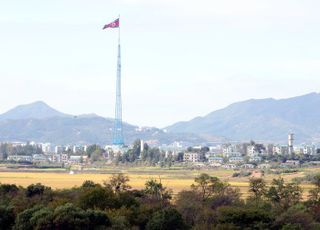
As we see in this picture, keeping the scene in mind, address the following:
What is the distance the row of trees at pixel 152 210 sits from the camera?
4031 centimetres

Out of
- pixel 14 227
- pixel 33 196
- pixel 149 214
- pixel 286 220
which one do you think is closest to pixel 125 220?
pixel 149 214

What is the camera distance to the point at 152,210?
4481cm

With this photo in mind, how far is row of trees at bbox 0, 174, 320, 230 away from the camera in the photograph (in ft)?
132

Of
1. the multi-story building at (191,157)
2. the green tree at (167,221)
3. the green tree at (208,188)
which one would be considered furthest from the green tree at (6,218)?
the multi-story building at (191,157)

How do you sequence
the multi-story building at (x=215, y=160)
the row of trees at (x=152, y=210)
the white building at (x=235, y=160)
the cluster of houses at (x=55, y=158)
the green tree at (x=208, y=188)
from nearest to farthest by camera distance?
the row of trees at (x=152, y=210)
the green tree at (x=208, y=188)
the white building at (x=235, y=160)
the multi-story building at (x=215, y=160)
the cluster of houses at (x=55, y=158)

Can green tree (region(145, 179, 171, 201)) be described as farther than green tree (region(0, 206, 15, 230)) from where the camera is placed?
Yes

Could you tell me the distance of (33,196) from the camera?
52.5 m

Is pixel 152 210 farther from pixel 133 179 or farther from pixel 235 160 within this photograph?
pixel 235 160

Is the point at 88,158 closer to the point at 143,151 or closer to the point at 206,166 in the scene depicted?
the point at 143,151

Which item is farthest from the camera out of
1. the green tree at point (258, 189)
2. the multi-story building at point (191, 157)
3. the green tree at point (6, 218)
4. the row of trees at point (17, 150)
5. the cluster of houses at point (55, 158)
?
the row of trees at point (17, 150)

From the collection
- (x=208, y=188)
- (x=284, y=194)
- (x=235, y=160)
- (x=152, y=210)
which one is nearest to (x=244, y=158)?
(x=235, y=160)

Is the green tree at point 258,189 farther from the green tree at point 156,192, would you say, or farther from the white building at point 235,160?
the white building at point 235,160

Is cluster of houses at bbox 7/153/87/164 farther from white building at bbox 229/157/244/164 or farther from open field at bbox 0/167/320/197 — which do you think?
open field at bbox 0/167/320/197

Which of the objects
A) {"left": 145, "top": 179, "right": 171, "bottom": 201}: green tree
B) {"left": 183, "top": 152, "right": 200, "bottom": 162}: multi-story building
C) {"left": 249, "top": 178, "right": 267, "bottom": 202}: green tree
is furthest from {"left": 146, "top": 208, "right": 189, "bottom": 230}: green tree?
{"left": 183, "top": 152, "right": 200, "bottom": 162}: multi-story building
